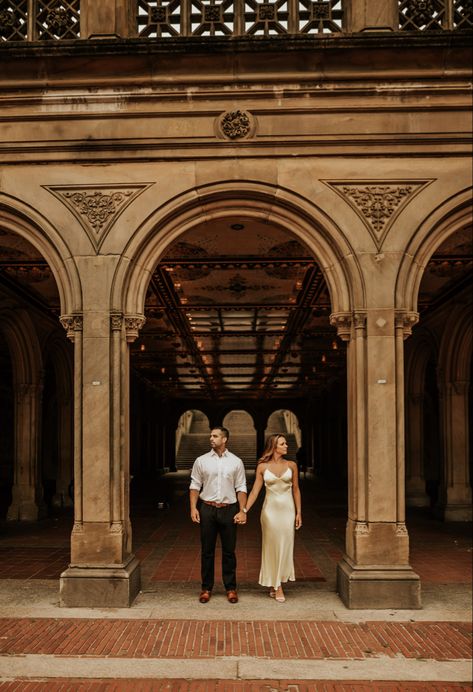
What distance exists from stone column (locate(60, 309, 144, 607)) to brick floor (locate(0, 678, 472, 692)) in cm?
212

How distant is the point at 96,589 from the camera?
7.73 m

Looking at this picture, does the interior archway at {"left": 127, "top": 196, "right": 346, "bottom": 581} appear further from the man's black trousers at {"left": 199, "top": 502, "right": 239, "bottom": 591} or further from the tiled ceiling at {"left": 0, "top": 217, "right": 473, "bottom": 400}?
the man's black trousers at {"left": 199, "top": 502, "right": 239, "bottom": 591}

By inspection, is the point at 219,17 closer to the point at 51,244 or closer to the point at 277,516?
the point at 51,244

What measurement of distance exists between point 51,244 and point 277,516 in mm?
4246

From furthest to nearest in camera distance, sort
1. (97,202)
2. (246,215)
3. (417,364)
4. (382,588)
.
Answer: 1. (417,364)
2. (246,215)
3. (97,202)
4. (382,588)

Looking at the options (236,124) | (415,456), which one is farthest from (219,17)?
(415,456)

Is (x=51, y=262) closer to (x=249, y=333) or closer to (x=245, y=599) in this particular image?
(x=245, y=599)

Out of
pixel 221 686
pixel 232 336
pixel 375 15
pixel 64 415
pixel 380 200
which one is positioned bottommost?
pixel 221 686

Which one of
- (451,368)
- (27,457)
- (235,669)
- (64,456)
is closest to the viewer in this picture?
(235,669)

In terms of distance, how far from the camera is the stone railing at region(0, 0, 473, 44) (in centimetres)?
820

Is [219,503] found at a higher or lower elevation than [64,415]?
lower

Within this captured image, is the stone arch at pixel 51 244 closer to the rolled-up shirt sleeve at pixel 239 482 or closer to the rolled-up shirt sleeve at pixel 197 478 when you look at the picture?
the rolled-up shirt sleeve at pixel 197 478

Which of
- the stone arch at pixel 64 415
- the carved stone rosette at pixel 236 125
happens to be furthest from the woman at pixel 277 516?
the stone arch at pixel 64 415

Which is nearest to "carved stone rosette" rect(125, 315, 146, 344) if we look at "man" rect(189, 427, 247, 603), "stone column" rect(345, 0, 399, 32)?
"man" rect(189, 427, 247, 603)
